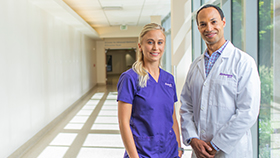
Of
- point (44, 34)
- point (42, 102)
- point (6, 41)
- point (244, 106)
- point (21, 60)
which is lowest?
point (42, 102)

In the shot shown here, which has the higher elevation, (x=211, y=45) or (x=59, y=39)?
(x=59, y=39)

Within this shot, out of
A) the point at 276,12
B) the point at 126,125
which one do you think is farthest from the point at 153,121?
the point at 276,12

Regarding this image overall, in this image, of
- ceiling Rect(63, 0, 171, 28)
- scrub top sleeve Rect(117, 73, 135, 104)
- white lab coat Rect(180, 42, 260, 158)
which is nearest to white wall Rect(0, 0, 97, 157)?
ceiling Rect(63, 0, 171, 28)

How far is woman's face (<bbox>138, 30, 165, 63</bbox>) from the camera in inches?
61.2

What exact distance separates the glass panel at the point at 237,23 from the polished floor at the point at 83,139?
2.11 m

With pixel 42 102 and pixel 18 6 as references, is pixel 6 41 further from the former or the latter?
pixel 42 102

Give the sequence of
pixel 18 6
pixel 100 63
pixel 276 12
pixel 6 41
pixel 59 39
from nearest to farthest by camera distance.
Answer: pixel 276 12
pixel 6 41
pixel 18 6
pixel 59 39
pixel 100 63

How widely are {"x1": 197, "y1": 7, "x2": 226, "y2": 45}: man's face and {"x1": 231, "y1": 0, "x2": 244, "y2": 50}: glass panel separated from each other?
1497mm

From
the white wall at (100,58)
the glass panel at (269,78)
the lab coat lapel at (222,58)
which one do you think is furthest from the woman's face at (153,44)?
the white wall at (100,58)

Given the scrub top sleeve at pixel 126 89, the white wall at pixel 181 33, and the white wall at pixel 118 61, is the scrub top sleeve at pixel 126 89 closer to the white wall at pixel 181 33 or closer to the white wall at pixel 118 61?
the white wall at pixel 181 33

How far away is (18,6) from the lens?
4496mm

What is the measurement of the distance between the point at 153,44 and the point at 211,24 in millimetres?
440

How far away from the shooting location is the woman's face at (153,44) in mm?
1554

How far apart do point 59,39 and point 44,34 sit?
5.10ft
